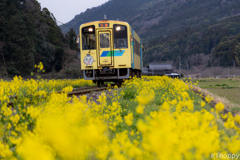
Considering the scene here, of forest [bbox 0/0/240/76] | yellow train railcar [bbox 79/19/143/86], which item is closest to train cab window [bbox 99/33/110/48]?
yellow train railcar [bbox 79/19/143/86]

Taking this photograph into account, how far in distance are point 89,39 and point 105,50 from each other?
1.01 metres

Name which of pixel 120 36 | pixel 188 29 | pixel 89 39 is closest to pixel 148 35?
pixel 188 29

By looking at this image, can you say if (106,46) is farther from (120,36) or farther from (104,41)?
(120,36)

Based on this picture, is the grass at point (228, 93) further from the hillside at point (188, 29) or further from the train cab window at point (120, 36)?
the hillside at point (188, 29)

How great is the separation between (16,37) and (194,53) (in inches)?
2499

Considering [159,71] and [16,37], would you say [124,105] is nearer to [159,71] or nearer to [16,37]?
[16,37]

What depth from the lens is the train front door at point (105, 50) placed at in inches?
446

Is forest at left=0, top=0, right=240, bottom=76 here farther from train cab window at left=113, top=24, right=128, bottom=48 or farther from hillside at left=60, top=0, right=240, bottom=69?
train cab window at left=113, top=24, right=128, bottom=48

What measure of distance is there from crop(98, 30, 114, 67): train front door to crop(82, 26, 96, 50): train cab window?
312 mm

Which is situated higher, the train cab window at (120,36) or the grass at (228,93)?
the train cab window at (120,36)

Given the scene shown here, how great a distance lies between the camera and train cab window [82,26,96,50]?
11.4m

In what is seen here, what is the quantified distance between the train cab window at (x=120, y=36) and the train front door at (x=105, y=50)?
27cm

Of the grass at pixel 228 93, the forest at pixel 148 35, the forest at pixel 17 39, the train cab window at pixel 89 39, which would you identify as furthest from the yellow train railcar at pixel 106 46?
the forest at pixel 17 39

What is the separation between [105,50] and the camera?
11.3 metres
